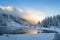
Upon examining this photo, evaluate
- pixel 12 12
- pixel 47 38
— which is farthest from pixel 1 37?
pixel 47 38

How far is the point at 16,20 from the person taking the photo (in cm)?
276

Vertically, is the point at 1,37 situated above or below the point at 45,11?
below

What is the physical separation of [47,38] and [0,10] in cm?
132

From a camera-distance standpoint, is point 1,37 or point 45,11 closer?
point 1,37

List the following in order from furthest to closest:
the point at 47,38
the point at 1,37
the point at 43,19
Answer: the point at 43,19
the point at 47,38
the point at 1,37

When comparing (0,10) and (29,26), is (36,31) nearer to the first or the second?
(29,26)

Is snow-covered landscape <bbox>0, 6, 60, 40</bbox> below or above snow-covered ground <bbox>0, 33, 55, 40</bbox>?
above

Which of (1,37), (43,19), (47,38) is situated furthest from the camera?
(43,19)

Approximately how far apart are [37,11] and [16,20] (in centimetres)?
59

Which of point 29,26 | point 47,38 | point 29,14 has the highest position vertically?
point 29,14

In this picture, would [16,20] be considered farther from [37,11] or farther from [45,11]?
[45,11]

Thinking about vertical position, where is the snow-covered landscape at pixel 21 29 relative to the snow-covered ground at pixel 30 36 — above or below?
above

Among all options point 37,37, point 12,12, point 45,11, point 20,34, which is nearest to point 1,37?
point 20,34

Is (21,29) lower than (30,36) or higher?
higher
